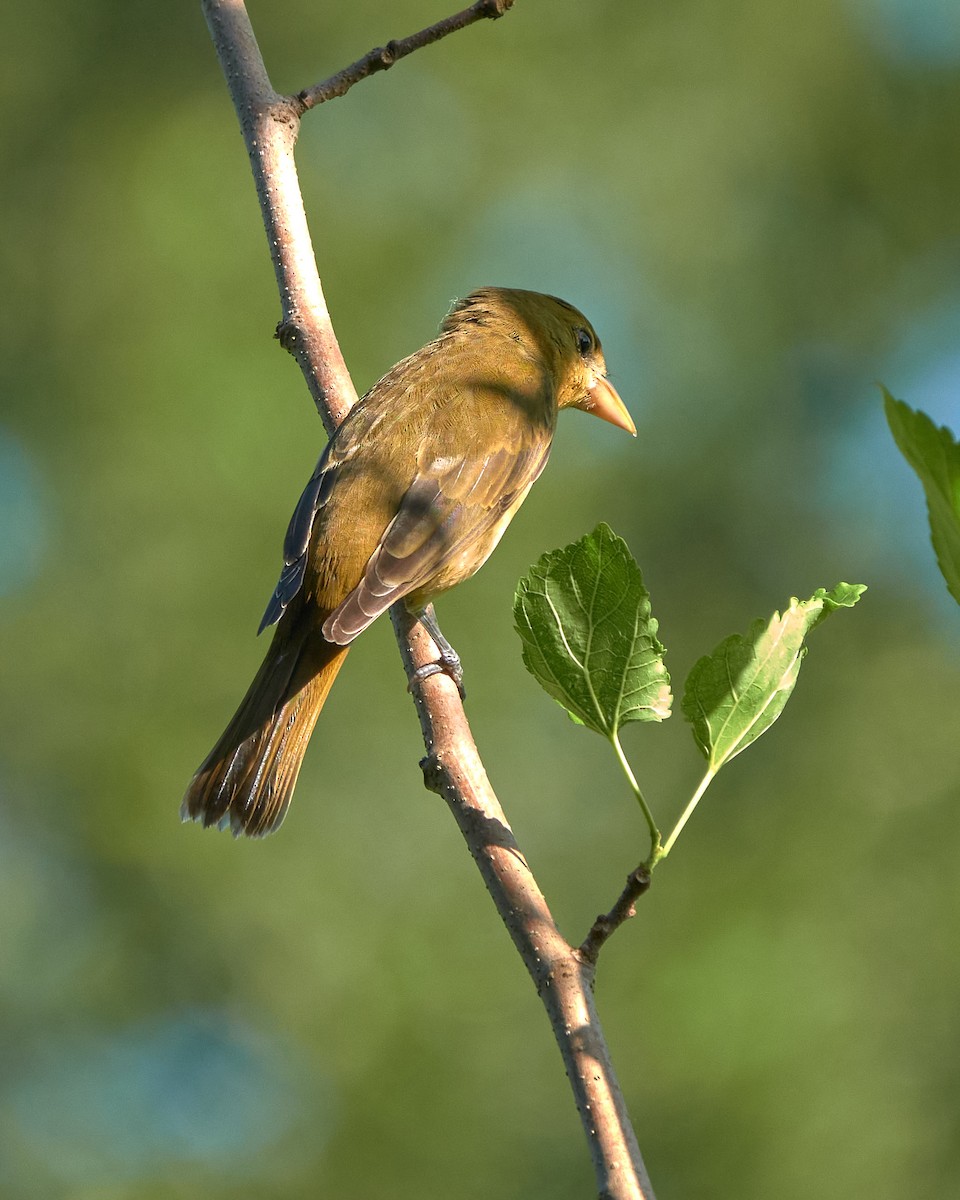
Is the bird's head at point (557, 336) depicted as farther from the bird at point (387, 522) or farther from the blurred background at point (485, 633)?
the blurred background at point (485, 633)

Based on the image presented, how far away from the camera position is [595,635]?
1.71 m

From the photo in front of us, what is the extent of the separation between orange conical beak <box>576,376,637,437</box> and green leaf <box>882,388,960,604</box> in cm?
442

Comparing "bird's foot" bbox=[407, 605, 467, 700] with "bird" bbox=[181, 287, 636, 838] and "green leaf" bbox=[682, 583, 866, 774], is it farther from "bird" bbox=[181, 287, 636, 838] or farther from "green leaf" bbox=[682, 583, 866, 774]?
"green leaf" bbox=[682, 583, 866, 774]

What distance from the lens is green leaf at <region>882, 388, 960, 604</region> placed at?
3.09ft

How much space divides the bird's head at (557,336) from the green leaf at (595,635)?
3183mm

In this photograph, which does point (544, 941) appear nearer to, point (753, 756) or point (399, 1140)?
point (399, 1140)

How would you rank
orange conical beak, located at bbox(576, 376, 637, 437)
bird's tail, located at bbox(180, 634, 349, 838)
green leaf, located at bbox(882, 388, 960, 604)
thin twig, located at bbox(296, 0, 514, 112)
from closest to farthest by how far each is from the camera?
green leaf, located at bbox(882, 388, 960, 604)
thin twig, located at bbox(296, 0, 514, 112)
bird's tail, located at bbox(180, 634, 349, 838)
orange conical beak, located at bbox(576, 376, 637, 437)

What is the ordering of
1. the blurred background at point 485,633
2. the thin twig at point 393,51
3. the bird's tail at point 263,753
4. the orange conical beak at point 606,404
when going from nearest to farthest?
the thin twig at point 393,51 → the bird's tail at point 263,753 → the orange conical beak at point 606,404 → the blurred background at point 485,633

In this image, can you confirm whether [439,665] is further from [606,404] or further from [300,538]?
[606,404]

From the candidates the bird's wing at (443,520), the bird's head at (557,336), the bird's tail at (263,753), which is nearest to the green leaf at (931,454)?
the bird's wing at (443,520)

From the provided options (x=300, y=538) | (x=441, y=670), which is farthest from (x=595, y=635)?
(x=300, y=538)

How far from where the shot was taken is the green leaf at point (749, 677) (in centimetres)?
168

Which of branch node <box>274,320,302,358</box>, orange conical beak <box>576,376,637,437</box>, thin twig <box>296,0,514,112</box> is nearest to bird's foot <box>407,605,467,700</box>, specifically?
branch node <box>274,320,302,358</box>

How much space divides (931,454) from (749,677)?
0.77 metres
